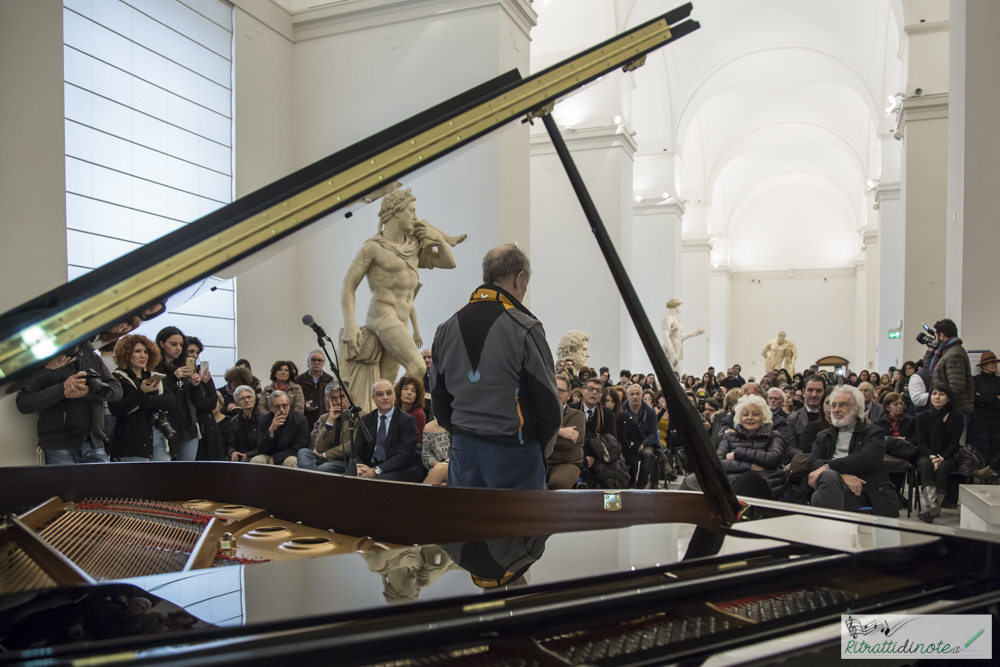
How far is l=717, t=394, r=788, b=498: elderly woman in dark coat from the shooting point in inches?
196

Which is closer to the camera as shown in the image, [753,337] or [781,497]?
[781,497]

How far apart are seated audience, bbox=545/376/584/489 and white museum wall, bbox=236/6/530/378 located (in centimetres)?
457

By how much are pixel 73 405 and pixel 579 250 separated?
36.1 feet

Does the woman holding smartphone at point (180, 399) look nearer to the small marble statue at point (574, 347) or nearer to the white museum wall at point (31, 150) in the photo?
the white museum wall at point (31, 150)

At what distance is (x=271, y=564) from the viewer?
1.68 metres

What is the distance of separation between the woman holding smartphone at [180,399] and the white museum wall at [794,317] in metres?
32.0

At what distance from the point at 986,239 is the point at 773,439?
4.66 m

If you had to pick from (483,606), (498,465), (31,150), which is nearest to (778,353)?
(31,150)

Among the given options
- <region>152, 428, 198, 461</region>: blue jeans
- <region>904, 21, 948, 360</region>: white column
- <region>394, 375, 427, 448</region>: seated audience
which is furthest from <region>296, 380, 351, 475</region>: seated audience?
<region>904, 21, 948, 360</region>: white column

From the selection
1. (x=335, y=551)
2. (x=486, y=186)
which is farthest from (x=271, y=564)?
(x=486, y=186)

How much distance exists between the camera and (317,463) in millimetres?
5211

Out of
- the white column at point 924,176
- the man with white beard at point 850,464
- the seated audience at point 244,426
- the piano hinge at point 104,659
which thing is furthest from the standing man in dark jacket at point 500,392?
the white column at point 924,176

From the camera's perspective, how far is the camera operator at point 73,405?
4.19 m

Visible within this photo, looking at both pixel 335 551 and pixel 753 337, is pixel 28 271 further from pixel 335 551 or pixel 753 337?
pixel 753 337
